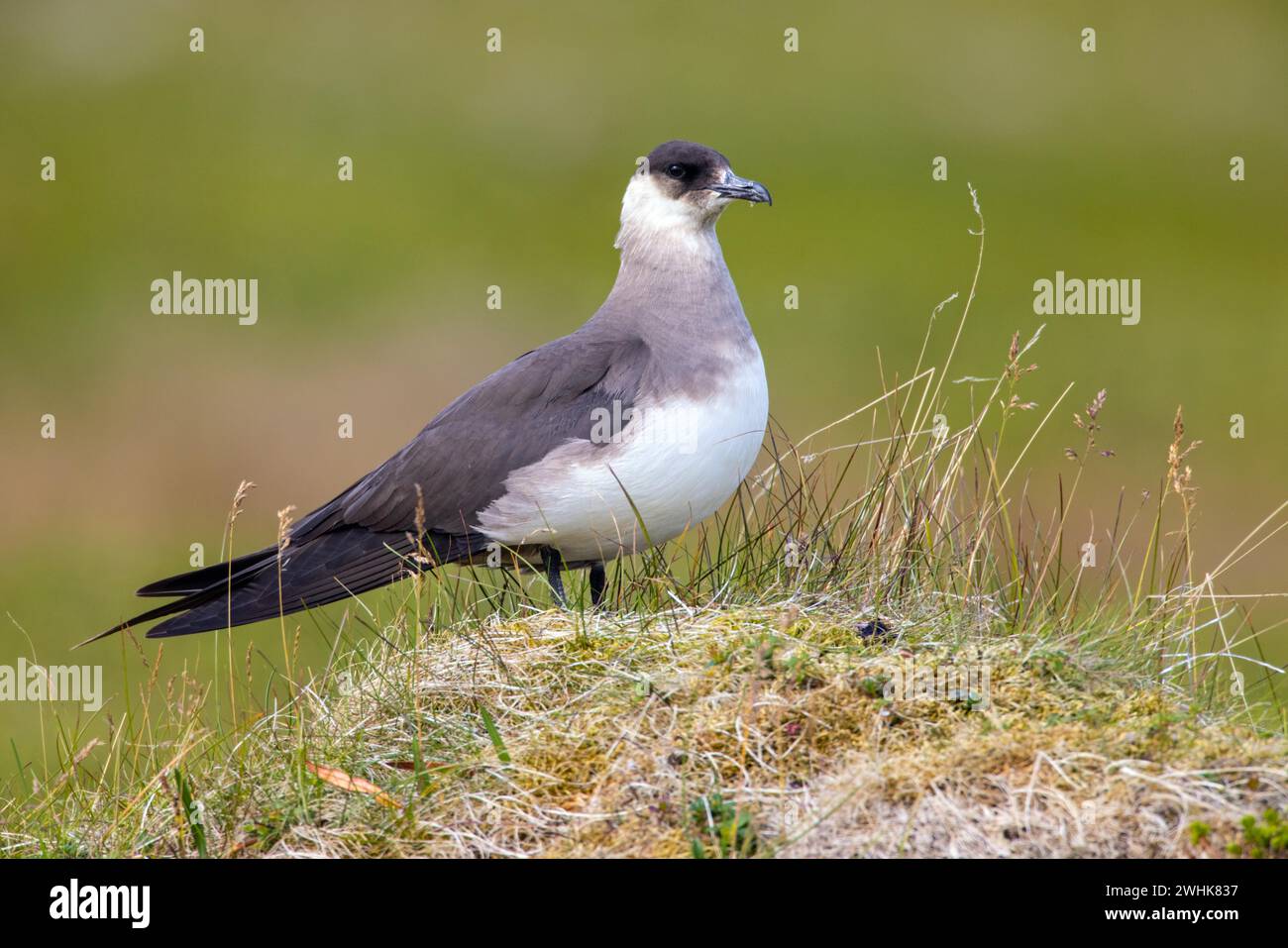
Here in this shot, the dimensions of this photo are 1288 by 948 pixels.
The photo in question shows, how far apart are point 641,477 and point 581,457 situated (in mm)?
236

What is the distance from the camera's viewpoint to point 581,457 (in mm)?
5125

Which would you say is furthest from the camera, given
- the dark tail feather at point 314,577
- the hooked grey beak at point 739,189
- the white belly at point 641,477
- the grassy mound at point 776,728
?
the hooked grey beak at point 739,189

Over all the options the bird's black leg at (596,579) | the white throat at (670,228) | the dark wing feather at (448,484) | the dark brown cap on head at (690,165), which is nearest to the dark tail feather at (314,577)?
the dark wing feather at (448,484)

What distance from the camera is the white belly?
16.6 ft

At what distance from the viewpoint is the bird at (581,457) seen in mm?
5098

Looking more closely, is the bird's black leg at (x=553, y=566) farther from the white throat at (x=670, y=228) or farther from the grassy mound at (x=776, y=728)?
the white throat at (x=670, y=228)

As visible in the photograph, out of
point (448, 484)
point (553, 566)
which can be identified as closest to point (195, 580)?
point (448, 484)

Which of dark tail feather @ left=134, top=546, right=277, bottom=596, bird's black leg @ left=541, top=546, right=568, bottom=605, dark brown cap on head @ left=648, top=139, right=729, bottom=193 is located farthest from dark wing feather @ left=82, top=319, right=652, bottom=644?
dark brown cap on head @ left=648, top=139, right=729, bottom=193

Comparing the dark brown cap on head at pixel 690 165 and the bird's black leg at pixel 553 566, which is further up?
the dark brown cap on head at pixel 690 165

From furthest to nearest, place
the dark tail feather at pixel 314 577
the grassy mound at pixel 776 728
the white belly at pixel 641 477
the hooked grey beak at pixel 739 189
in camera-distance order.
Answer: the hooked grey beak at pixel 739 189 < the dark tail feather at pixel 314 577 < the white belly at pixel 641 477 < the grassy mound at pixel 776 728

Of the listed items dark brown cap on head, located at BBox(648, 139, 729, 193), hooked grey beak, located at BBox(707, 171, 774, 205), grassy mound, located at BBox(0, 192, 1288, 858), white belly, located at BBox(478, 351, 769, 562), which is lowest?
grassy mound, located at BBox(0, 192, 1288, 858)

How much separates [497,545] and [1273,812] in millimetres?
2918

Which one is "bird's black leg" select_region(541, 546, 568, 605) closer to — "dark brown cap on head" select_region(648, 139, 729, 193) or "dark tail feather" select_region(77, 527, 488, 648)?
"dark tail feather" select_region(77, 527, 488, 648)

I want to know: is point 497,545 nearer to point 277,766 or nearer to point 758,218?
point 277,766
